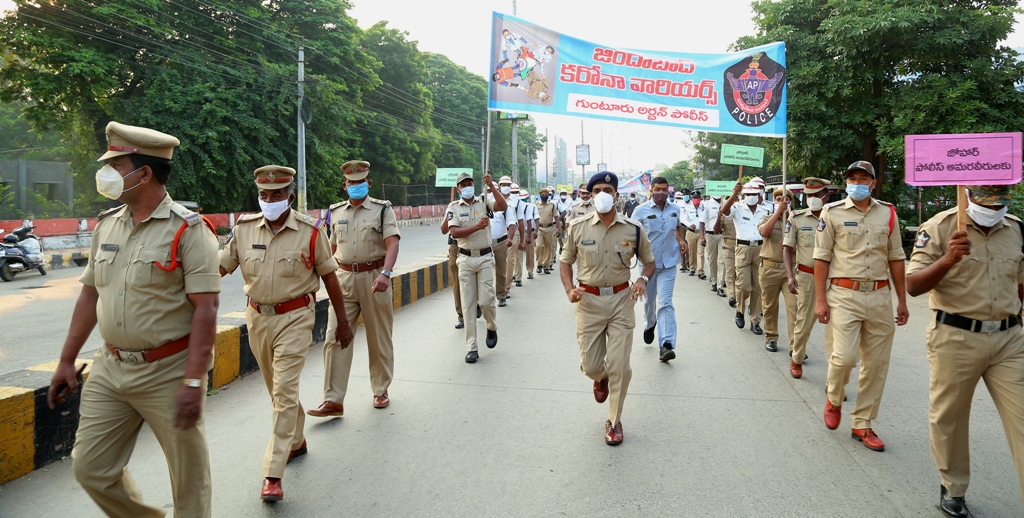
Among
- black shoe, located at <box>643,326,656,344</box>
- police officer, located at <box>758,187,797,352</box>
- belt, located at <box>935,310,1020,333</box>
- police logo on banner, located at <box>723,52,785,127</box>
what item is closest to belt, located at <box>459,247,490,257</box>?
black shoe, located at <box>643,326,656,344</box>

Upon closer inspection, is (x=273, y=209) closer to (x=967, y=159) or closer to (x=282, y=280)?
(x=282, y=280)

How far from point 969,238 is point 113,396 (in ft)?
13.7

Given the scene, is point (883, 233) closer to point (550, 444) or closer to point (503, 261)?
point (550, 444)

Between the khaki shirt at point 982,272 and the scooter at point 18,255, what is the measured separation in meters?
15.4

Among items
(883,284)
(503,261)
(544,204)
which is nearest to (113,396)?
(883,284)

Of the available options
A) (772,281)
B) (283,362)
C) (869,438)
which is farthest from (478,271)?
(869,438)

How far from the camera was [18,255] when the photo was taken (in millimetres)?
13195

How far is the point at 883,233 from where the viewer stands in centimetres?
450

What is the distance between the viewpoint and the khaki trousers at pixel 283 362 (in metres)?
3.74

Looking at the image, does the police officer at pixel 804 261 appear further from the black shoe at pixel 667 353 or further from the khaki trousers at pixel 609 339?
the khaki trousers at pixel 609 339

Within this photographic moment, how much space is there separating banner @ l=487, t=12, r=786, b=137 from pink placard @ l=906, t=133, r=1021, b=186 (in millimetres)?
5406

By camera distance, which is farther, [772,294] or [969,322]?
[772,294]

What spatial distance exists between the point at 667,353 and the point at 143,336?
5019 millimetres

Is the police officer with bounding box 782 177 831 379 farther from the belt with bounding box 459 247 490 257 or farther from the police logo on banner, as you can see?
the belt with bounding box 459 247 490 257
